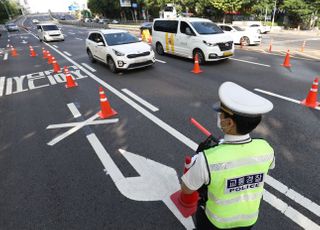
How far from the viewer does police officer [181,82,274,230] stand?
1.46 m

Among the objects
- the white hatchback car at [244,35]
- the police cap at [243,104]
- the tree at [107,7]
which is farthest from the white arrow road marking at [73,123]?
the tree at [107,7]

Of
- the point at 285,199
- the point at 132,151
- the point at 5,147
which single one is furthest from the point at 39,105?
the point at 285,199

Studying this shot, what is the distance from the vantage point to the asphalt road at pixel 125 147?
319cm

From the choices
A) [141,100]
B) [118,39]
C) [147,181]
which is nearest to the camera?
[147,181]

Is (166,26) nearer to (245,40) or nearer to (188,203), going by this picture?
(245,40)

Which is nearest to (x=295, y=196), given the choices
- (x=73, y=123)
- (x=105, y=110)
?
(x=105, y=110)

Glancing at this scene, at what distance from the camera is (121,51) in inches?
385

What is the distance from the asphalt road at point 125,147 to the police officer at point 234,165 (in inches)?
61.7

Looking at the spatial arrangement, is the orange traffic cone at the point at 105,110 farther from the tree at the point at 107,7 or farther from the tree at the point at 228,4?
the tree at the point at 107,7

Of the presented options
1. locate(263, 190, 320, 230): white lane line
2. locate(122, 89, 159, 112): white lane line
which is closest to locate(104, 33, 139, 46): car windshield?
locate(122, 89, 159, 112): white lane line

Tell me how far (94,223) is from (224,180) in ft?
7.68

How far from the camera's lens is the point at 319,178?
366cm

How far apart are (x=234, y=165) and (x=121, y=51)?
9.14 meters

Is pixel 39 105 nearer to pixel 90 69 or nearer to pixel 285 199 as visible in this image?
pixel 90 69
